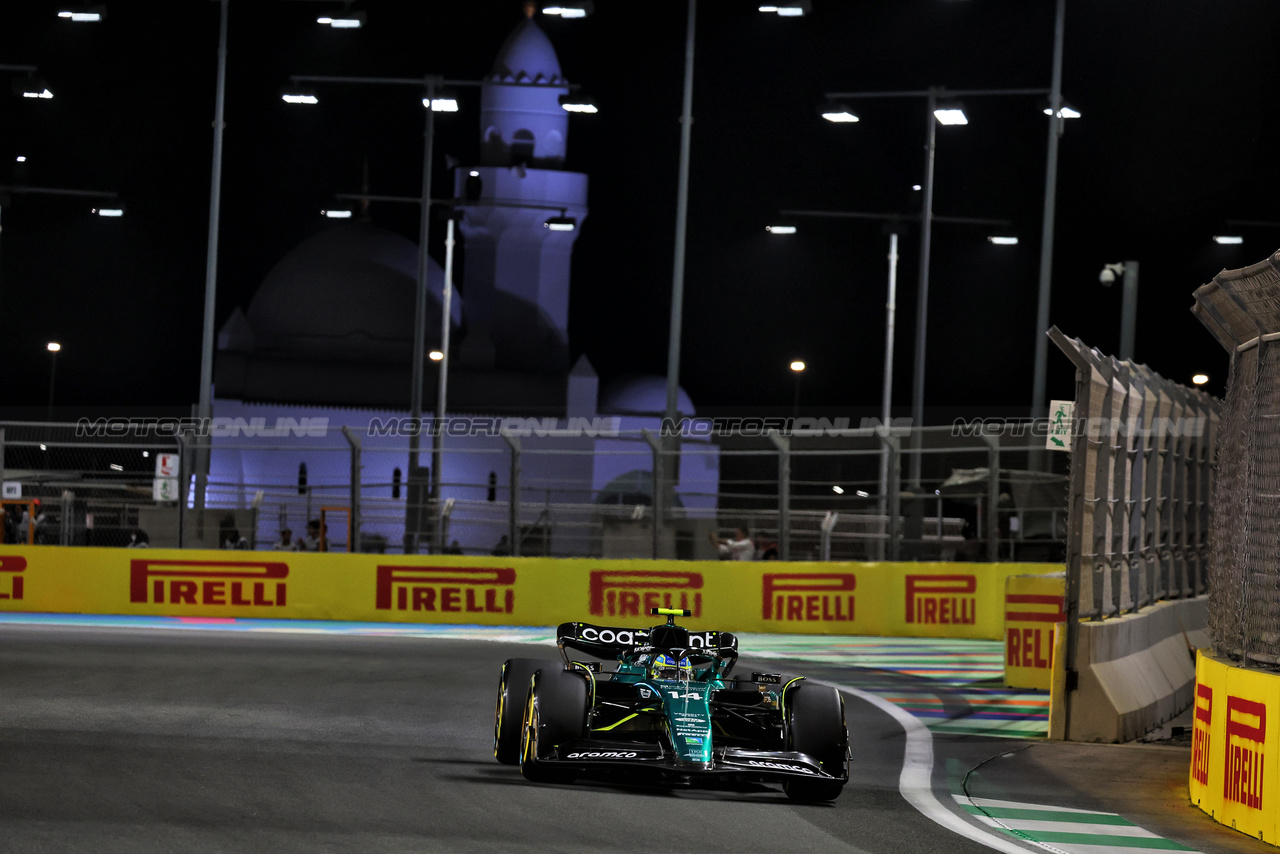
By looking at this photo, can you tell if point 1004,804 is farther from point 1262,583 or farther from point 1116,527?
point 1116,527

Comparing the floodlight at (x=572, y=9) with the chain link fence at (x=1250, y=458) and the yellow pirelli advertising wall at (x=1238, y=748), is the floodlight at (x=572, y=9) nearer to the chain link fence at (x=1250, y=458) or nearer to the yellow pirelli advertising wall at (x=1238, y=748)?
the chain link fence at (x=1250, y=458)

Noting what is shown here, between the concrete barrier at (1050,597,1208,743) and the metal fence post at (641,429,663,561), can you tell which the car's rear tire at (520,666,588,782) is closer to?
the concrete barrier at (1050,597,1208,743)

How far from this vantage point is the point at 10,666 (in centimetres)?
1415

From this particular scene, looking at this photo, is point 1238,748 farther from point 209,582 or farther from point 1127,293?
point 209,582

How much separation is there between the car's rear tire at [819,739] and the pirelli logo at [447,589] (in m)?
12.8

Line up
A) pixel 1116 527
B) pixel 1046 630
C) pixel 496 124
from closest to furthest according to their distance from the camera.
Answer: pixel 1116 527 → pixel 1046 630 → pixel 496 124

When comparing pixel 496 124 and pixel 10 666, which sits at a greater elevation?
pixel 496 124

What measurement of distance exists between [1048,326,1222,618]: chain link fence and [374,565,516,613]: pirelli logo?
863 cm

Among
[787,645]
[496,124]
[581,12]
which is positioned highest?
[496,124]

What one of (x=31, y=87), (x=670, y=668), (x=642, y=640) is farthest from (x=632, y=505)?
(x=670, y=668)

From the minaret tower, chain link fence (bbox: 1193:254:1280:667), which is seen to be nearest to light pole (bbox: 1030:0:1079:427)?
chain link fence (bbox: 1193:254:1280:667)

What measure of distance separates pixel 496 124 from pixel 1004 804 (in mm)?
59434

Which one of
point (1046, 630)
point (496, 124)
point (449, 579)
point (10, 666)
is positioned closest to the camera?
point (10, 666)

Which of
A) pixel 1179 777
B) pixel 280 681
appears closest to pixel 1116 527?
pixel 1179 777
